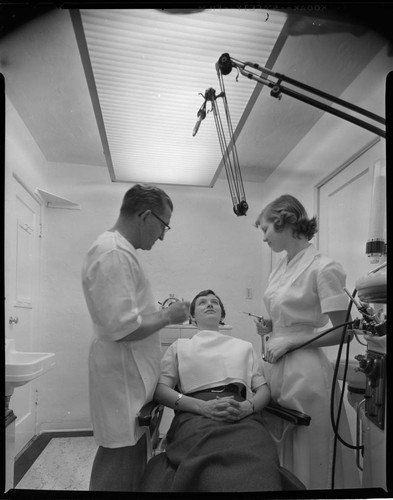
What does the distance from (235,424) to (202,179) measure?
2.48 ft

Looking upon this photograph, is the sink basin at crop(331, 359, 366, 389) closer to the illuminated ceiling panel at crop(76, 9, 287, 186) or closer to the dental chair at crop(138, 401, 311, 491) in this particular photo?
the dental chair at crop(138, 401, 311, 491)

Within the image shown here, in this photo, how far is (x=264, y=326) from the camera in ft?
4.25

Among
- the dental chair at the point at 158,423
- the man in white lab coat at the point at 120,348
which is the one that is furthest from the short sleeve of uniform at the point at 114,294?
the dental chair at the point at 158,423

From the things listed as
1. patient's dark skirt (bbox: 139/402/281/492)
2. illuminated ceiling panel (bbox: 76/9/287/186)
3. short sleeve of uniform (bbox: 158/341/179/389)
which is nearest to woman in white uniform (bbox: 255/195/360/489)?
patient's dark skirt (bbox: 139/402/281/492)

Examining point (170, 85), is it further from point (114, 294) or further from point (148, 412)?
point (148, 412)

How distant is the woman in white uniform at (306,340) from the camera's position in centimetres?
128

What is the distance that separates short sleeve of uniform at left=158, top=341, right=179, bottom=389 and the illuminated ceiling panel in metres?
0.53

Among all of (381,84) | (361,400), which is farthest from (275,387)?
(381,84)

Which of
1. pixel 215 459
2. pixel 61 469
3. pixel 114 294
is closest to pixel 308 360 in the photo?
pixel 215 459

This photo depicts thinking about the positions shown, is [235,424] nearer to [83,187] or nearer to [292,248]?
[292,248]

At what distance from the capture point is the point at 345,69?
1282 millimetres

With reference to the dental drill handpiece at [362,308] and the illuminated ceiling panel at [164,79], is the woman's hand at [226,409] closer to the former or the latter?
the dental drill handpiece at [362,308]

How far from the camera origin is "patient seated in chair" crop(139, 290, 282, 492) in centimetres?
118

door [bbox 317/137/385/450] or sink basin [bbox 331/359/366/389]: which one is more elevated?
door [bbox 317/137/385/450]
